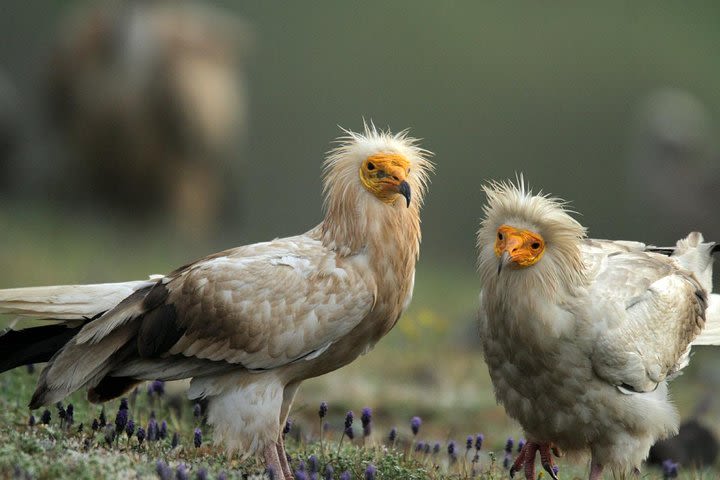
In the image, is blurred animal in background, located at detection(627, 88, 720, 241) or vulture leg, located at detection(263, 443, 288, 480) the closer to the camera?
vulture leg, located at detection(263, 443, 288, 480)

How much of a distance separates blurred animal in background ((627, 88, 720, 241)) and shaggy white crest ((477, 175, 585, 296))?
7.33m

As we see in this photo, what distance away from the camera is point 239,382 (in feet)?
16.6

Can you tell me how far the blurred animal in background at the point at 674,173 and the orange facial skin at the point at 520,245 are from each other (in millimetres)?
7413

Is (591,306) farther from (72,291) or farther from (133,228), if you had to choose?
(133,228)

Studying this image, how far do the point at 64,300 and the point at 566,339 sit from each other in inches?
87.8

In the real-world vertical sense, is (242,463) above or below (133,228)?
below

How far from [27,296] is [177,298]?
27.0 inches

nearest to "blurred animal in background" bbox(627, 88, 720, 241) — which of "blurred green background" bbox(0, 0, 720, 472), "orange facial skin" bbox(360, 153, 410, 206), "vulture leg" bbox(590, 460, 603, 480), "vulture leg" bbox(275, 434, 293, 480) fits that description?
"blurred green background" bbox(0, 0, 720, 472)

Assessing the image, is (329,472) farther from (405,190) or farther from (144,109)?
(144,109)

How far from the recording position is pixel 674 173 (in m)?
13.8

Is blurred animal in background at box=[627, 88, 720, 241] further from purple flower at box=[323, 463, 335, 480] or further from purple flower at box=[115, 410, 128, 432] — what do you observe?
purple flower at box=[115, 410, 128, 432]

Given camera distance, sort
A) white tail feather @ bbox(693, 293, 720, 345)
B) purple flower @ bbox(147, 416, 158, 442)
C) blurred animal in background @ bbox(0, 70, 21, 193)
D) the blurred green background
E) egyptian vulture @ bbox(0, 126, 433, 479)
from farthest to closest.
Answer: blurred animal in background @ bbox(0, 70, 21, 193) → the blurred green background → white tail feather @ bbox(693, 293, 720, 345) → purple flower @ bbox(147, 416, 158, 442) → egyptian vulture @ bbox(0, 126, 433, 479)

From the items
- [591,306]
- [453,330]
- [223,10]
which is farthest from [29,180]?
[591,306]

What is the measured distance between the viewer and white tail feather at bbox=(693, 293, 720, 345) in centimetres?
605
